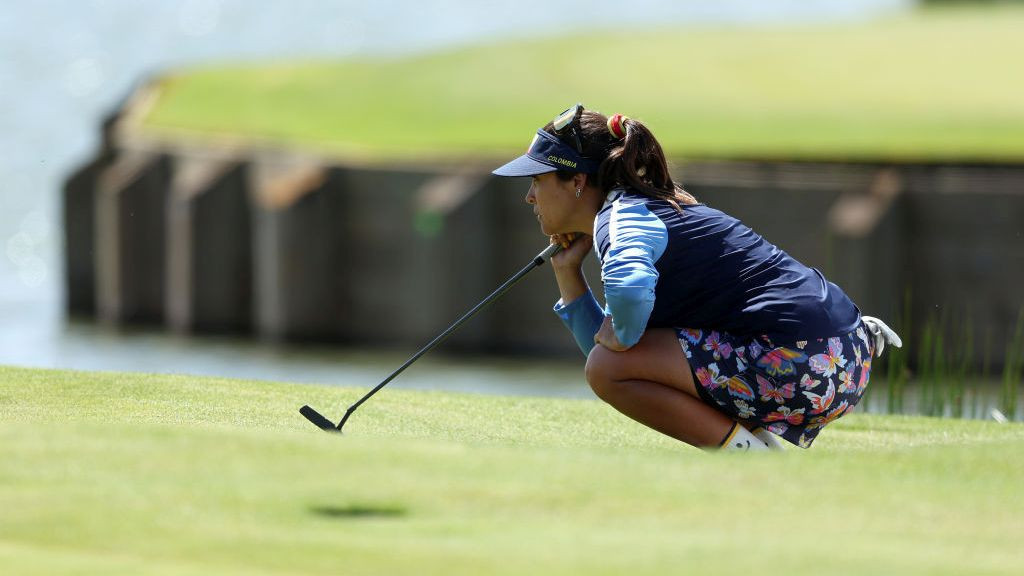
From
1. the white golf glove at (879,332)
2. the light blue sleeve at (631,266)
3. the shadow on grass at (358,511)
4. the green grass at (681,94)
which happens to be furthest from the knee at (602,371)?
the green grass at (681,94)

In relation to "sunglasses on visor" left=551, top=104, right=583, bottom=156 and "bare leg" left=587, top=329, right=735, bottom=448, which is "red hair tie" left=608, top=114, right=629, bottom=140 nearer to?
"sunglasses on visor" left=551, top=104, right=583, bottom=156

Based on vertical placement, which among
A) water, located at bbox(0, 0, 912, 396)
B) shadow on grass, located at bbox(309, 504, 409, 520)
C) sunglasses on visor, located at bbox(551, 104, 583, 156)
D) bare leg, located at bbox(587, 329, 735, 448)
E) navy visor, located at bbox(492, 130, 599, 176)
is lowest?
water, located at bbox(0, 0, 912, 396)

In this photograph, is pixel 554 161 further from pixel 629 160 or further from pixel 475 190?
pixel 475 190

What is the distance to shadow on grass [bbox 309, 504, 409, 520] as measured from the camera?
14.1 ft

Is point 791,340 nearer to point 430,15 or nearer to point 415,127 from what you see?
point 415,127

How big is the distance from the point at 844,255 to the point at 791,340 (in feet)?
50.6

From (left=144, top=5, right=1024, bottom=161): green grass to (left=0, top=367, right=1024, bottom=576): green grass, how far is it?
18.0 meters

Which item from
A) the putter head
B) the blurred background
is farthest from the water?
the putter head

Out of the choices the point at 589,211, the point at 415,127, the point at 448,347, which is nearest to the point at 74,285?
the point at 415,127

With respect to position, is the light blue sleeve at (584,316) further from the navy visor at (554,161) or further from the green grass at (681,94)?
the green grass at (681,94)

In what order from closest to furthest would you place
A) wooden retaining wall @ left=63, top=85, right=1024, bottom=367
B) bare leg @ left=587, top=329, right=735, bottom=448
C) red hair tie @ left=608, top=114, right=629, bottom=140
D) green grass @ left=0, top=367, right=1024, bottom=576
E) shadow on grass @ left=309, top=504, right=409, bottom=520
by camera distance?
green grass @ left=0, top=367, right=1024, bottom=576, shadow on grass @ left=309, top=504, right=409, bottom=520, bare leg @ left=587, top=329, right=735, bottom=448, red hair tie @ left=608, top=114, right=629, bottom=140, wooden retaining wall @ left=63, top=85, right=1024, bottom=367

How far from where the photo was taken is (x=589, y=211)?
573cm

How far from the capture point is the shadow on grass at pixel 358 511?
4.29 meters

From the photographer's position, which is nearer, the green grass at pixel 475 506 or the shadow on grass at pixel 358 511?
the green grass at pixel 475 506
